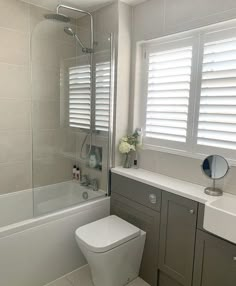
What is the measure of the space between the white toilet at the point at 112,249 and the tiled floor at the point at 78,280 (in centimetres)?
7

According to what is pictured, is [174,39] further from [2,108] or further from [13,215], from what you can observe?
[13,215]

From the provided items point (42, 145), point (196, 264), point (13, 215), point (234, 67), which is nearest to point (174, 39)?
point (234, 67)

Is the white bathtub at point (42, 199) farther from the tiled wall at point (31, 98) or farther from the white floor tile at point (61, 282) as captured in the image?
the white floor tile at point (61, 282)

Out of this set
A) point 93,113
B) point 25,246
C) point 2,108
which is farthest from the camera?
point 93,113

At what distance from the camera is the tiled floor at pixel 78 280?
6.69 feet

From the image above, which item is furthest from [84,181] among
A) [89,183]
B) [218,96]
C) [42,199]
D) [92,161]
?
[218,96]

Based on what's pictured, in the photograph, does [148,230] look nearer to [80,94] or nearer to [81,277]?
[81,277]

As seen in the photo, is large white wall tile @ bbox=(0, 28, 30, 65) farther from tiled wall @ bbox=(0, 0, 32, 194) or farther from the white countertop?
the white countertop

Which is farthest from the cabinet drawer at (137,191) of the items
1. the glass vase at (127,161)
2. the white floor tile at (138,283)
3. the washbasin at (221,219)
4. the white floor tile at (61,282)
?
the white floor tile at (61,282)

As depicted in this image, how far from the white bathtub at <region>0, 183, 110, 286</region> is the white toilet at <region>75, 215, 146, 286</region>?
23 centimetres

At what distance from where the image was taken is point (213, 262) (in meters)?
1.59

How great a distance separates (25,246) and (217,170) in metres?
1.58

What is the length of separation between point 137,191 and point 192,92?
0.98 m

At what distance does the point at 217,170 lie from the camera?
1.73m
